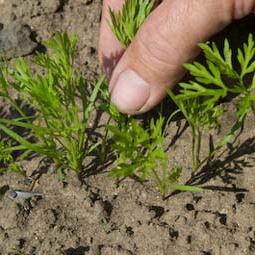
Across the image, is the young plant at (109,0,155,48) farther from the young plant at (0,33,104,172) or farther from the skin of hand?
the young plant at (0,33,104,172)

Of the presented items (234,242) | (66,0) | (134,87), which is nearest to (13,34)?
(66,0)

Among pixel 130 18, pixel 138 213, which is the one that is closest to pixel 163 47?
pixel 130 18

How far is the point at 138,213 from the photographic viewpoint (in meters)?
1.85

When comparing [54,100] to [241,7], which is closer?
[54,100]

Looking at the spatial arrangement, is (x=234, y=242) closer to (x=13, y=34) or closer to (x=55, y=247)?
(x=55, y=247)

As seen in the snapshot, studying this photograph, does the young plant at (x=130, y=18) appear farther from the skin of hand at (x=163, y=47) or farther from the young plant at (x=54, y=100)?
the young plant at (x=54, y=100)

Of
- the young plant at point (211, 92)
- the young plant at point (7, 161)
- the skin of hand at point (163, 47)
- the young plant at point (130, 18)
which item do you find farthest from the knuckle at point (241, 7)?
the young plant at point (7, 161)

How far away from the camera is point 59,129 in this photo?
1.69 metres

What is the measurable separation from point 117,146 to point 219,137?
1.79 ft

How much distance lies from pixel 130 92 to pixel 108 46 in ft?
0.89

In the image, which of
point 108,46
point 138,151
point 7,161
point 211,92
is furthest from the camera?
point 108,46

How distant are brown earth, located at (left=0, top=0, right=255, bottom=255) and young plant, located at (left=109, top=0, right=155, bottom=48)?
1.26 feet

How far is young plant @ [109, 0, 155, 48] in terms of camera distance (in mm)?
1818

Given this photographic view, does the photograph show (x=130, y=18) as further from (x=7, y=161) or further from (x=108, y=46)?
(x=7, y=161)
